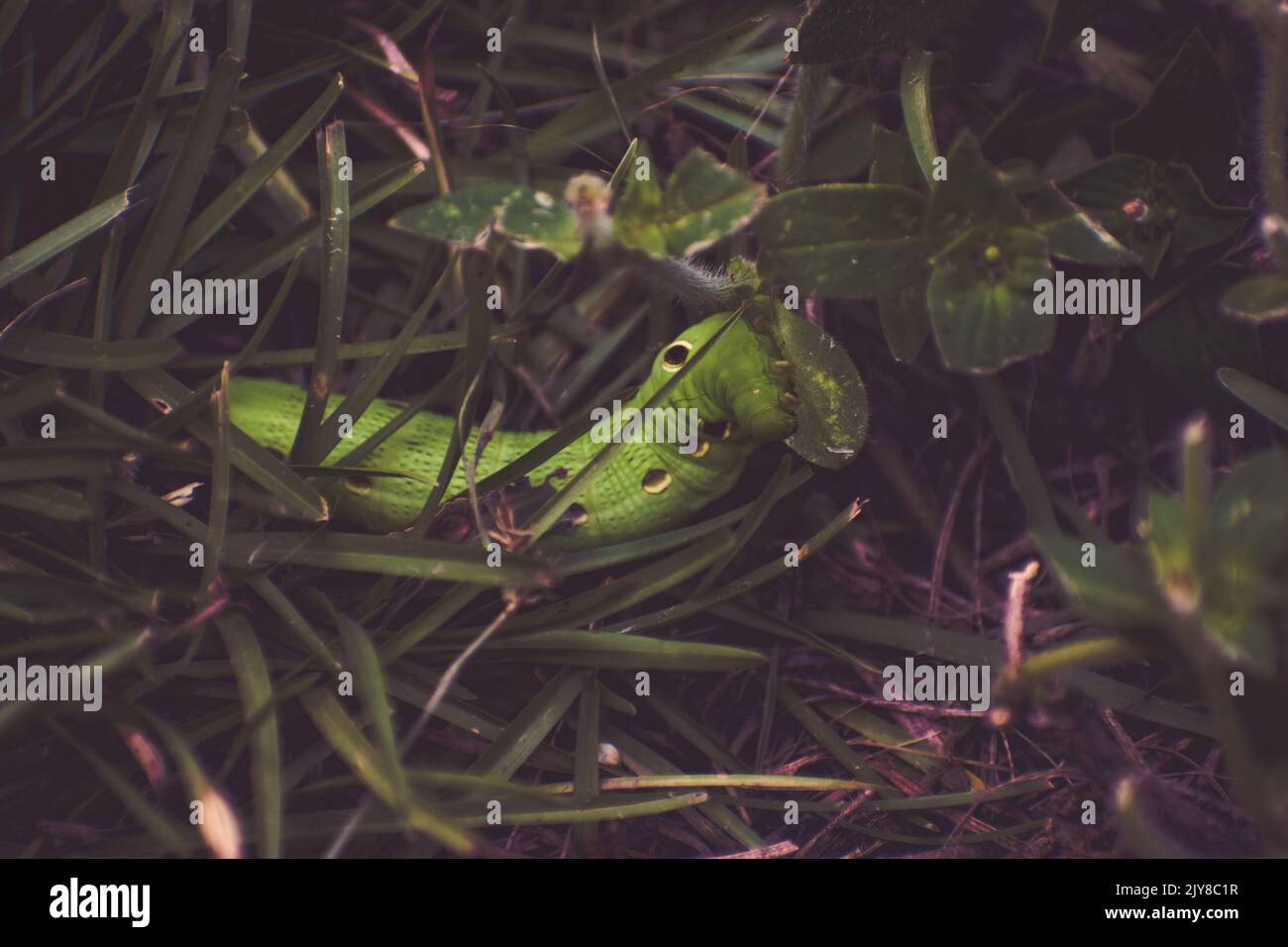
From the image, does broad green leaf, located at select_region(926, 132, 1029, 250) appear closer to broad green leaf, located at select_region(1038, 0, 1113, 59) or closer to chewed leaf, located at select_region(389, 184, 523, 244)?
broad green leaf, located at select_region(1038, 0, 1113, 59)

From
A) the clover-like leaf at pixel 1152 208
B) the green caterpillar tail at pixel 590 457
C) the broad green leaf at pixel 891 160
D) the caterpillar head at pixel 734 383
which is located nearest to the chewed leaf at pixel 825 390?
the caterpillar head at pixel 734 383

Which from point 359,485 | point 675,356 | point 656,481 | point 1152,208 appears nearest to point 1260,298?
point 1152,208

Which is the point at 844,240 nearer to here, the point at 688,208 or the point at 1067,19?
the point at 688,208

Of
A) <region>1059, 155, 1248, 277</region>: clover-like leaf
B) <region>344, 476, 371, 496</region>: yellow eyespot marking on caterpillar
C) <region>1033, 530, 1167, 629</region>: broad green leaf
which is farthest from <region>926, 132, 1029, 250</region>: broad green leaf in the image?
<region>344, 476, 371, 496</region>: yellow eyespot marking on caterpillar

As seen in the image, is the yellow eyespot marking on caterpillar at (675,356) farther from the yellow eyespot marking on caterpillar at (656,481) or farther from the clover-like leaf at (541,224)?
the clover-like leaf at (541,224)

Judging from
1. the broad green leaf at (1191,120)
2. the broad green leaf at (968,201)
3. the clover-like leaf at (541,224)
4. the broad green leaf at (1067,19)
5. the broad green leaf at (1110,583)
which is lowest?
the broad green leaf at (1110,583)

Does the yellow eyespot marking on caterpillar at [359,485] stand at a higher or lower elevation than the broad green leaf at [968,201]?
lower
